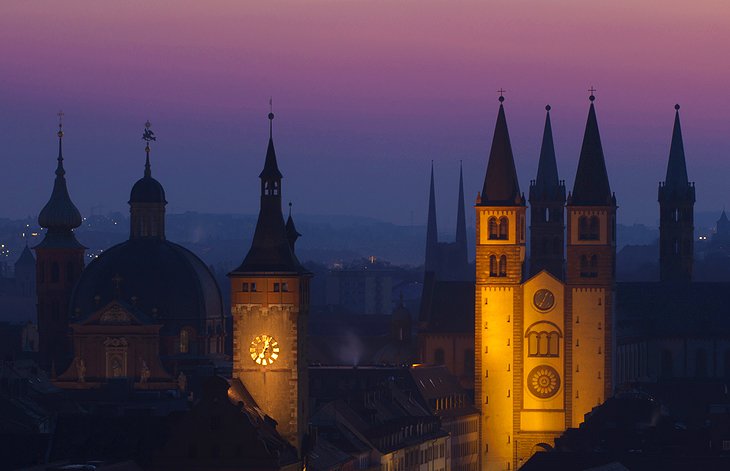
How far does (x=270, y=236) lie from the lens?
15462cm

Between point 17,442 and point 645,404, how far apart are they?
151 ft

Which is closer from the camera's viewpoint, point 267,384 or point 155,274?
point 267,384

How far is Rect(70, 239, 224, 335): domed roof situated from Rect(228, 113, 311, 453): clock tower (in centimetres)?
4243

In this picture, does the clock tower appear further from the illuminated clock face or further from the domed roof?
the domed roof

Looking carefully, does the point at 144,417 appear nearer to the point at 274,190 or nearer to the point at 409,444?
the point at 274,190

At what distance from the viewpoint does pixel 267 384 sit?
151875mm

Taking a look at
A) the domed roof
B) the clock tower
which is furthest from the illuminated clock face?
the domed roof

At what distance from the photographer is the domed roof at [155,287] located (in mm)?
196375

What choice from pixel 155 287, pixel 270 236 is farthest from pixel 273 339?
pixel 155 287

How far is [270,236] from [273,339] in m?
5.27

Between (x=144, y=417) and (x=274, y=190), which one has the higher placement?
(x=274, y=190)

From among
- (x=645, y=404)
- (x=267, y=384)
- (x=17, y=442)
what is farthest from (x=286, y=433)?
(x=645, y=404)

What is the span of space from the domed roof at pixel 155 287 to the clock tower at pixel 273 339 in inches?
1671

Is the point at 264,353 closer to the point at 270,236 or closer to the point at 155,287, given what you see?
the point at 270,236
